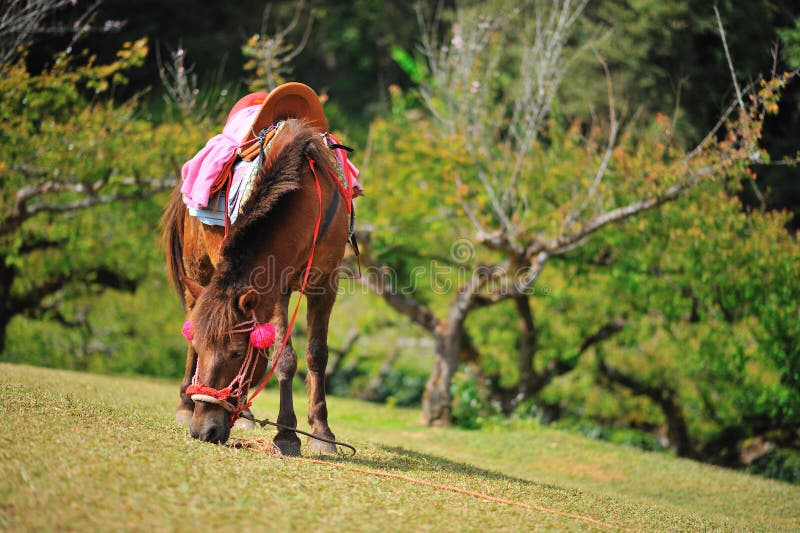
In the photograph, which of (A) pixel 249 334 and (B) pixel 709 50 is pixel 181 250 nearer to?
(A) pixel 249 334

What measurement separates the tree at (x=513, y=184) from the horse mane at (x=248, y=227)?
548cm

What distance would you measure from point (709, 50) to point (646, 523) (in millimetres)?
10825

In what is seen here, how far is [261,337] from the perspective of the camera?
14.5 ft

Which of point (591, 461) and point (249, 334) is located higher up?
point (249, 334)

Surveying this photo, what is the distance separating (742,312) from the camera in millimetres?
11508

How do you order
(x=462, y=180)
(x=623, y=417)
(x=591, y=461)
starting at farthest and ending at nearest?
(x=623, y=417) → (x=462, y=180) → (x=591, y=461)

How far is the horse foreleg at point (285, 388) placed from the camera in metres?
4.98

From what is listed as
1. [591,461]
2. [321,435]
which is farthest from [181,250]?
[591,461]

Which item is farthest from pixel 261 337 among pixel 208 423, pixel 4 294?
pixel 4 294

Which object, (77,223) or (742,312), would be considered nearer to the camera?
(742,312)

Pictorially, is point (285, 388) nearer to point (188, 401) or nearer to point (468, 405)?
point (188, 401)

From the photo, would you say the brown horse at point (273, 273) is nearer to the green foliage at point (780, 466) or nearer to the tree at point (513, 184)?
the tree at point (513, 184)

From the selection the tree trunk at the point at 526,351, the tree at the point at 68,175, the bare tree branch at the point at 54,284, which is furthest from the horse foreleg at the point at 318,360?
the bare tree branch at the point at 54,284

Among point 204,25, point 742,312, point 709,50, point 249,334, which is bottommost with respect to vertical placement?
point 249,334
